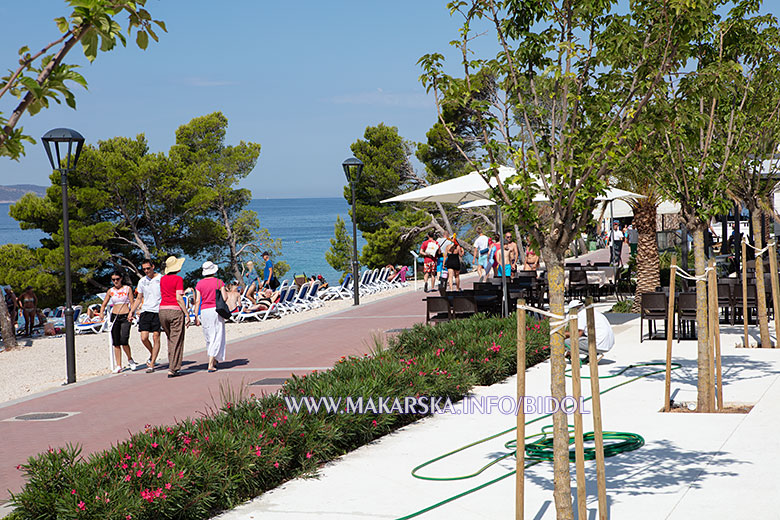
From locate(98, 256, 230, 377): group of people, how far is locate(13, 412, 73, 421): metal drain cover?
210 centimetres

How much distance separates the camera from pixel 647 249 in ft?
50.0

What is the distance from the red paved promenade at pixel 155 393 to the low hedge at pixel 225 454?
1.02m

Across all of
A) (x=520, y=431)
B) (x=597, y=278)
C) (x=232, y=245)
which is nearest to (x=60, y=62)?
(x=520, y=431)

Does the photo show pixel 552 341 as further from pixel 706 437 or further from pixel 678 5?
pixel 706 437

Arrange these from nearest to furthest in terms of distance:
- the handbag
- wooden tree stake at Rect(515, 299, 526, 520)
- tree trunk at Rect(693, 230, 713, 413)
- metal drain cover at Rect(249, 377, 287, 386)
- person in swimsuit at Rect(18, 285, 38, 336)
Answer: wooden tree stake at Rect(515, 299, 526, 520)
tree trunk at Rect(693, 230, 713, 413)
metal drain cover at Rect(249, 377, 287, 386)
the handbag
person in swimsuit at Rect(18, 285, 38, 336)

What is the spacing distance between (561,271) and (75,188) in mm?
32403

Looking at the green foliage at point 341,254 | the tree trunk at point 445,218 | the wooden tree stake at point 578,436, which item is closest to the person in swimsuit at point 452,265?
the wooden tree stake at point 578,436

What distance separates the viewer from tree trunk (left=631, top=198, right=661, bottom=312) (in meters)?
15.2

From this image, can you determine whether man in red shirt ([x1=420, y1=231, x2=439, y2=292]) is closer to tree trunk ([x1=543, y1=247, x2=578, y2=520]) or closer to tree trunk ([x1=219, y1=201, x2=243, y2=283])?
tree trunk ([x1=543, y1=247, x2=578, y2=520])

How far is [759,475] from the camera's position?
5.67m

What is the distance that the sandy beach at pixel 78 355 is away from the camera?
12.5 meters

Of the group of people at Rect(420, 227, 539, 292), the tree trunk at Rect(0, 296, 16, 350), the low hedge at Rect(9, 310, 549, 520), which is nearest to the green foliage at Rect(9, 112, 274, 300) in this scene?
the tree trunk at Rect(0, 296, 16, 350)

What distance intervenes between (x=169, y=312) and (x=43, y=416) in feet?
7.61

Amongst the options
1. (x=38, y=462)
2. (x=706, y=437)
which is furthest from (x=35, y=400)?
(x=706, y=437)
